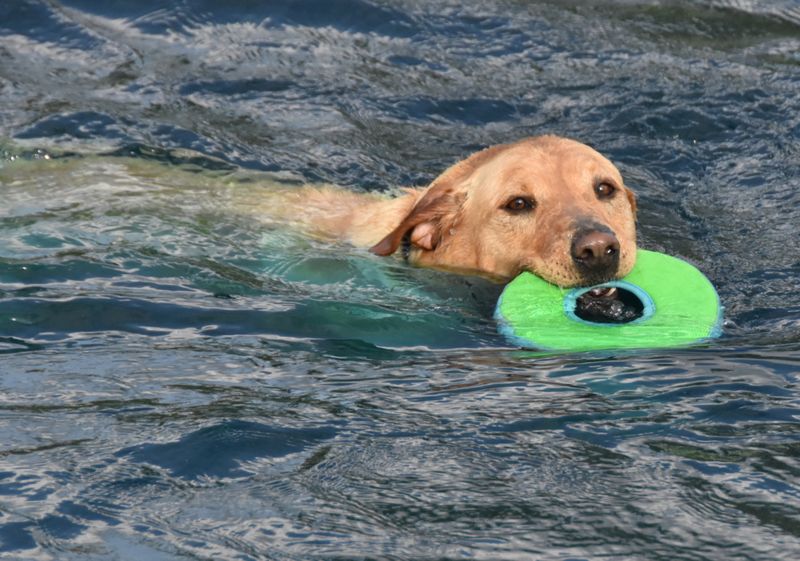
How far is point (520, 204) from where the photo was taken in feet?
24.6

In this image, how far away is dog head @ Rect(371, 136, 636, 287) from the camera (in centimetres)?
697

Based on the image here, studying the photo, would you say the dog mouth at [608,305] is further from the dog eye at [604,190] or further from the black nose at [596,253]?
the dog eye at [604,190]

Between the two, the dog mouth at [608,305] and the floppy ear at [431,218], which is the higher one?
the floppy ear at [431,218]

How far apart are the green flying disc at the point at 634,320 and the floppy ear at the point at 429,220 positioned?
2.88ft

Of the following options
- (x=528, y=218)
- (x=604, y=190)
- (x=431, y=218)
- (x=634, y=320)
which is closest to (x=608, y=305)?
(x=634, y=320)

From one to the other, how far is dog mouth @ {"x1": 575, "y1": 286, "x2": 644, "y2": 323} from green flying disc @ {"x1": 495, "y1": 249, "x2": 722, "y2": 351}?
25 mm

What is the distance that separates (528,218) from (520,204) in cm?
12

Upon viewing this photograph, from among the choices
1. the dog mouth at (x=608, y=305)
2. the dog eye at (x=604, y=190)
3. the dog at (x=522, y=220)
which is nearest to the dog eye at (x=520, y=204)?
the dog at (x=522, y=220)

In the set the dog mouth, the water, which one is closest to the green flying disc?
the dog mouth

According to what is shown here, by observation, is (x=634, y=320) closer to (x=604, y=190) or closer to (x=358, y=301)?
(x=604, y=190)

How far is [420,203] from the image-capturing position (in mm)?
7918

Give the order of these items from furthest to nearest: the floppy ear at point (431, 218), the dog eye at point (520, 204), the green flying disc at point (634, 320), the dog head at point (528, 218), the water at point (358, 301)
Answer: the floppy ear at point (431, 218) < the dog eye at point (520, 204) < the dog head at point (528, 218) < the green flying disc at point (634, 320) < the water at point (358, 301)

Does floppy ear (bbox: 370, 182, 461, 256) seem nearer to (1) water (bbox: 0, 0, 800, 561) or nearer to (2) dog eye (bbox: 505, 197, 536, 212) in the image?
(1) water (bbox: 0, 0, 800, 561)

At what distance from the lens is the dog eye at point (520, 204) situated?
24.4 feet
